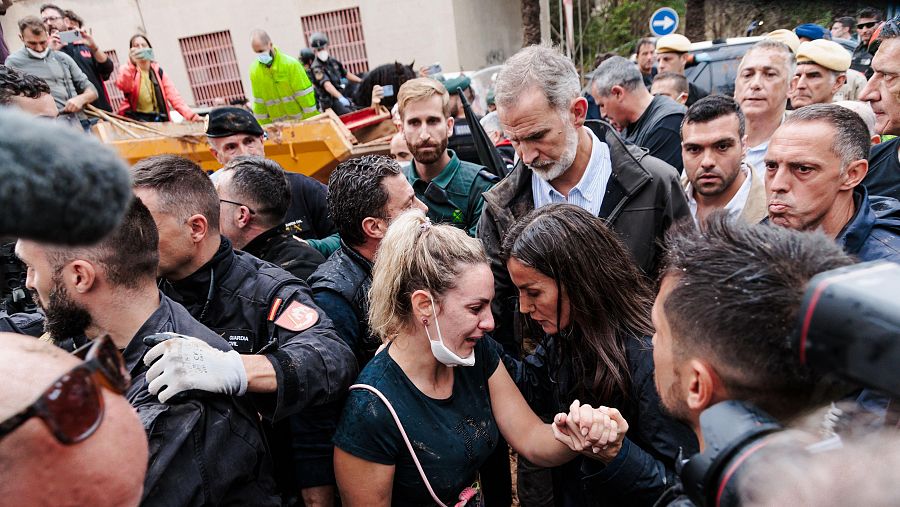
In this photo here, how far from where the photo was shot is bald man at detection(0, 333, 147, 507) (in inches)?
37.6

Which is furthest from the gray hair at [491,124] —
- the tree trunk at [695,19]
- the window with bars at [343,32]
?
the tree trunk at [695,19]

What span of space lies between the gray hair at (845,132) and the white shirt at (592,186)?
96 centimetres

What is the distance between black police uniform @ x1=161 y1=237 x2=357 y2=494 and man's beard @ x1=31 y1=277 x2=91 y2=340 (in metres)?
0.56

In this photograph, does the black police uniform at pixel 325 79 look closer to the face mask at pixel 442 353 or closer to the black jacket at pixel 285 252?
the black jacket at pixel 285 252

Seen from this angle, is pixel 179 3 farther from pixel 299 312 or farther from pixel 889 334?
pixel 889 334

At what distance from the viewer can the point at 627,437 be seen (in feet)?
7.01

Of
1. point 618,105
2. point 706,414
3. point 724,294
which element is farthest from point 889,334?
point 618,105

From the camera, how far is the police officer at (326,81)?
32.7ft

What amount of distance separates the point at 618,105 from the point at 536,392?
3.85m

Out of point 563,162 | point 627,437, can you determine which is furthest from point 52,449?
point 563,162

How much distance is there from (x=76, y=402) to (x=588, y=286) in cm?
170

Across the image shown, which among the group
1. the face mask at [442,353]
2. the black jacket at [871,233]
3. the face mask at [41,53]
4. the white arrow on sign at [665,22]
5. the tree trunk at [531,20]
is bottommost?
the face mask at [442,353]

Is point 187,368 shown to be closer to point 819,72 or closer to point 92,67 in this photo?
point 819,72

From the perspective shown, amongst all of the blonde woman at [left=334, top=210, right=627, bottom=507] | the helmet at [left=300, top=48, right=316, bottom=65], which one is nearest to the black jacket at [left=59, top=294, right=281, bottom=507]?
the blonde woman at [left=334, top=210, right=627, bottom=507]
